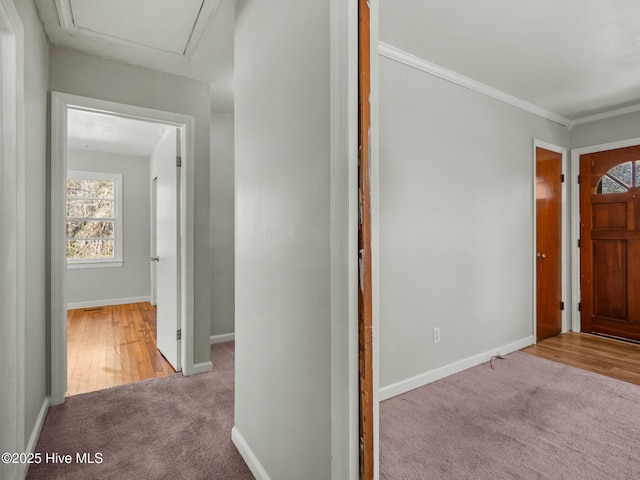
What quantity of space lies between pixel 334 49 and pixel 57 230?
7.32 feet

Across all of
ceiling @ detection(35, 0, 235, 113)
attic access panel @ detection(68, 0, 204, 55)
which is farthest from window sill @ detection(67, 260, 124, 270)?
attic access panel @ detection(68, 0, 204, 55)

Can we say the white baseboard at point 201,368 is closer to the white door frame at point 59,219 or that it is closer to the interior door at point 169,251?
the interior door at point 169,251

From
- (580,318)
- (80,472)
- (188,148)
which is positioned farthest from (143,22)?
(580,318)

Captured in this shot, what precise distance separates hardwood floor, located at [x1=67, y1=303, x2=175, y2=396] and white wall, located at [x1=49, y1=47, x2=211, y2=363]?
56 centimetres

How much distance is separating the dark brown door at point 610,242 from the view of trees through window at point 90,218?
6.61 metres

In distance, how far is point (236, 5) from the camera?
1850mm

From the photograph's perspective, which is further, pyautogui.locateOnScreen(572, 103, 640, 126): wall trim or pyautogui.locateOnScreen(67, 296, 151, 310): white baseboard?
pyautogui.locateOnScreen(67, 296, 151, 310): white baseboard

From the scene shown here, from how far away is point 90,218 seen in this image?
5426 millimetres

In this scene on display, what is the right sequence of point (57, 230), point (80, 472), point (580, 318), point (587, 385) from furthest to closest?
point (580, 318), point (587, 385), point (57, 230), point (80, 472)

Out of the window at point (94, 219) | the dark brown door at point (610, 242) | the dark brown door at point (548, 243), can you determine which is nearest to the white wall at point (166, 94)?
the dark brown door at point (548, 243)

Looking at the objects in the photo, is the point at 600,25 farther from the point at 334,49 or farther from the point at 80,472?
the point at 80,472

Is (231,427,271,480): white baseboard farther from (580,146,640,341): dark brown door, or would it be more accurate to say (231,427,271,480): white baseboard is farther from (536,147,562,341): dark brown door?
(580,146,640,341): dark brown door

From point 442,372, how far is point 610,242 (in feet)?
8.64

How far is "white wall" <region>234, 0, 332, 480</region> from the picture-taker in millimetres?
1153
